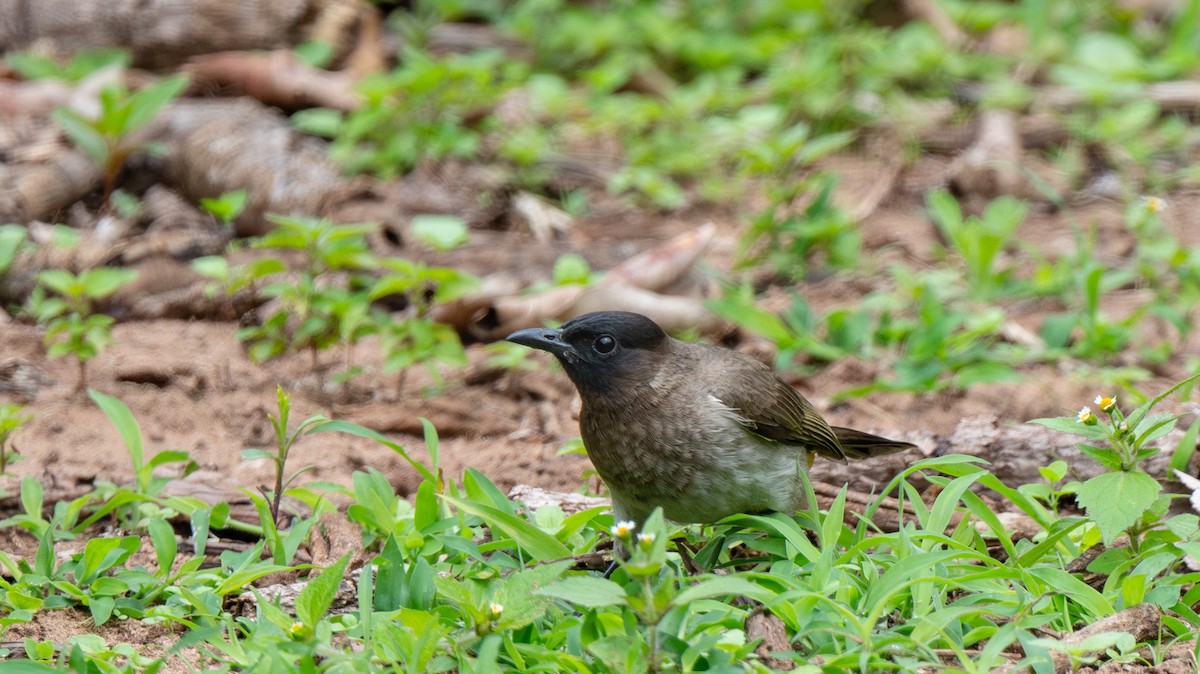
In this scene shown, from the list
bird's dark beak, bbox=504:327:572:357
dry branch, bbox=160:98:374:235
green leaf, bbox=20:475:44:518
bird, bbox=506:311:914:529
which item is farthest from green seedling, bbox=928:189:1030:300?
green leaf, bbox=20:475:44:518

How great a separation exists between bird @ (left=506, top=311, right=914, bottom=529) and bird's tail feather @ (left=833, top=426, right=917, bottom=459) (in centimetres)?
5

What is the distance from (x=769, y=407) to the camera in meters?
4.33

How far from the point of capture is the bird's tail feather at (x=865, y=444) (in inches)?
183

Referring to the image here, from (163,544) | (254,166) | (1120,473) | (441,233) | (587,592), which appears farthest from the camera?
(254,166)

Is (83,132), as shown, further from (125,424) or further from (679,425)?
(679,425)

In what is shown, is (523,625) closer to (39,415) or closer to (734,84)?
(39,415)

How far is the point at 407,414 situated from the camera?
5543 mm

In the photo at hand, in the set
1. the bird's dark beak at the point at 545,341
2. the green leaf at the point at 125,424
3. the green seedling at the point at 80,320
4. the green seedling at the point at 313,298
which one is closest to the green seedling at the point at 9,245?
the green seedling at the point at 80,320

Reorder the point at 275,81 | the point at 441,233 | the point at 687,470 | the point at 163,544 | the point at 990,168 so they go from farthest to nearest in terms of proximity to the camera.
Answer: the point at 275,81
the point at 990,168
the point at 441,233
the point at 687,470
the point at 163,544

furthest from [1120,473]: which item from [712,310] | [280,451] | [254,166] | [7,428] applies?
[254,166]

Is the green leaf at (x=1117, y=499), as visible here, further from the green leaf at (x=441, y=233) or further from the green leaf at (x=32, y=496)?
the green leaf at (x=32, y=496)

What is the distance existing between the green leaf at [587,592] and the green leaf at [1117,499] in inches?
55.3

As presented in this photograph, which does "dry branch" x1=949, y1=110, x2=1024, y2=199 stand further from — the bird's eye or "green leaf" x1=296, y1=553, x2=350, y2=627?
"green leaf" x1=296, y1=553, x2=350, y2=627

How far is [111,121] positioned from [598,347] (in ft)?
13.2
